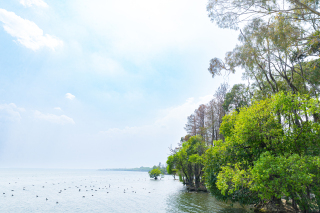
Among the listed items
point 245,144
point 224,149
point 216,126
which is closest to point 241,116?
point 245,144

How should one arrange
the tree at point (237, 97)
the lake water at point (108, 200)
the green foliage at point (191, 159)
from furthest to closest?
the green foliage at point (191, 159)
the tree at point (237, 97)
the lake water at point (108, 200)

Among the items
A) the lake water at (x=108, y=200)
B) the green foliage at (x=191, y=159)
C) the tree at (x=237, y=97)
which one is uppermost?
the tree at (x=237, y=97)

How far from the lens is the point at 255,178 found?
10383mm

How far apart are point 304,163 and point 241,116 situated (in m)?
5.17

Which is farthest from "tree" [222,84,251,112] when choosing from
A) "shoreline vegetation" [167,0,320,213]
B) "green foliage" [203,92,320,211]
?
"green foliage" [203,92,320,211]

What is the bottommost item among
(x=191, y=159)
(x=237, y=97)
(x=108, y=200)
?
(x=108, y=200)

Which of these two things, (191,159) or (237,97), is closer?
(237,97)

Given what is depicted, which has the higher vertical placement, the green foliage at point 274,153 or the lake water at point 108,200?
the green foliage at point 274,153

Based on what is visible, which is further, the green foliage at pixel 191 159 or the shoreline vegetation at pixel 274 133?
the green foliage at pixel 191 159

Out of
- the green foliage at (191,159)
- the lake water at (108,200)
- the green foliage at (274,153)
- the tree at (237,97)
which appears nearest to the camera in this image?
the green foliage at (274,153)

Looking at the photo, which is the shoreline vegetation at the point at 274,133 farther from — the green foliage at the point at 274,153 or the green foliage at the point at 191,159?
the green foliage at the point at 191,159

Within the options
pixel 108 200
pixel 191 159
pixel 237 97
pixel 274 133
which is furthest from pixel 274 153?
pixel 108 200

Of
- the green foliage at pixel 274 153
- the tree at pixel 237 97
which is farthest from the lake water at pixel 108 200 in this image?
the tree at pixel 237 97

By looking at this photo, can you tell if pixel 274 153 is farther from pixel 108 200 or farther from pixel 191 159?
pixel 108 200
